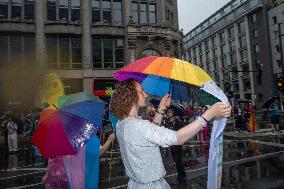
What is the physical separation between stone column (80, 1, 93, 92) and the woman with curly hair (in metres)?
29.5

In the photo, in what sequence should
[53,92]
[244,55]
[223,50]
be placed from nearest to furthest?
1. [53,92]
2. [244,55]
3. [223,50]

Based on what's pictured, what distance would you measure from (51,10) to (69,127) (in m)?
31.0

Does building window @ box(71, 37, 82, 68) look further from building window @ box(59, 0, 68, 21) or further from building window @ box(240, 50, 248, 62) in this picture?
building window @ box(240, 50, 248, 62)

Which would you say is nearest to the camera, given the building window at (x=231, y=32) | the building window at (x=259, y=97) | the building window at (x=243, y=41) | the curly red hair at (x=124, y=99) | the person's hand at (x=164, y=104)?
the curly red hair at (x=124, y=99)

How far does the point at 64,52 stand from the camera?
106ft

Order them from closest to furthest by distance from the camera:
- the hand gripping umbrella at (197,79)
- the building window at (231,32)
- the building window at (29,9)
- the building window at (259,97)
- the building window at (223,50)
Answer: the hand gripping umbrella at (197,79) < the building window at (29,9) < the building window at (259,97) < the building window at (231,32) < the building window at (223,50)

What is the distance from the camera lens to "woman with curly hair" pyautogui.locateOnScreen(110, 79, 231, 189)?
252 cm

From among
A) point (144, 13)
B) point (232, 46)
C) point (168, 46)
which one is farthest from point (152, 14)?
point (232, 46)

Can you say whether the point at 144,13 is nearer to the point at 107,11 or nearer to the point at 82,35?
the point at 107,11

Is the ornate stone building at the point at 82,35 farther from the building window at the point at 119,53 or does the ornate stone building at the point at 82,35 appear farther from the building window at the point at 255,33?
the building window at the point at 255,33

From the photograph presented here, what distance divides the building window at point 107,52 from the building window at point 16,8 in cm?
743

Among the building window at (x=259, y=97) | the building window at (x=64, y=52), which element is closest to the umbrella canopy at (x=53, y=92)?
the building window at (x=64, y=52)

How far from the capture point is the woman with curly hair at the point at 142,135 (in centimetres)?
252

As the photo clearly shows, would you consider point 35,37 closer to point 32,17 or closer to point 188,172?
point 32,17
